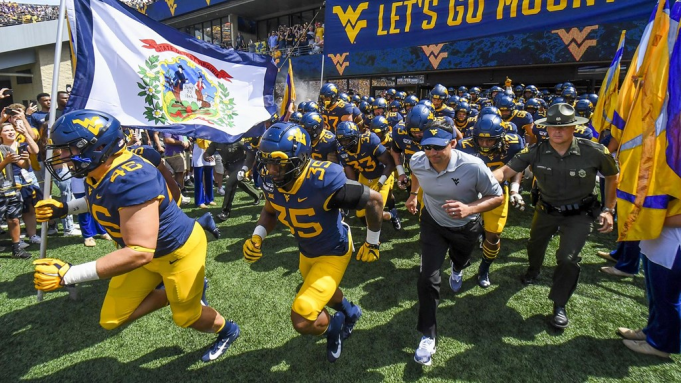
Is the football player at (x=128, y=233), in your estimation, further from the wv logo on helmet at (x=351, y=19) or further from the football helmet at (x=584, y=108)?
the wv logo on helmet at (x=351, y=19)

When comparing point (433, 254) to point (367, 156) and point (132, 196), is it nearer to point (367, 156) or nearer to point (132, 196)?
point (132, 196)

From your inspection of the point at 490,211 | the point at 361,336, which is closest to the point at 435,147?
the point at 490,211

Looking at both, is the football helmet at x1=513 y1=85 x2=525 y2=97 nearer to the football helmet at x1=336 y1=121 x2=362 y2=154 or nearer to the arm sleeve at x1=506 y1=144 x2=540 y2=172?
the football helmet at x1=336 y1=121 x2=362 y2=154

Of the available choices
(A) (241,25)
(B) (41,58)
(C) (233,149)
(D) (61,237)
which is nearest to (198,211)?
(C) (233,149)

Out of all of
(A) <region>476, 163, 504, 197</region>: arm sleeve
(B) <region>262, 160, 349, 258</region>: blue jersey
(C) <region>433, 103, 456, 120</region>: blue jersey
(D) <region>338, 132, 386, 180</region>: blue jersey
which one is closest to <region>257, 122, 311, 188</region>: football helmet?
(B) <region>262, 160, 349, 258</region>: blue jersey

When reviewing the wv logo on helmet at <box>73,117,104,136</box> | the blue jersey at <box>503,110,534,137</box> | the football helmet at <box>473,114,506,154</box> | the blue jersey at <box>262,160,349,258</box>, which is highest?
the blue jersey at <box>503,110,534,137</box>

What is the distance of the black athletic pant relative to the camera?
3326mm

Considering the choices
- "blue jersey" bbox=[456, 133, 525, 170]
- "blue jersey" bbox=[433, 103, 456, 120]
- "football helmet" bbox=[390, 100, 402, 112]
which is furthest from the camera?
"football helmet" bbox=[390, 100, 402, 112]

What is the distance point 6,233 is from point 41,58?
2121cm

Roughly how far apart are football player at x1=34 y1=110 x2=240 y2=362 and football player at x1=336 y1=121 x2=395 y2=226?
3046mm

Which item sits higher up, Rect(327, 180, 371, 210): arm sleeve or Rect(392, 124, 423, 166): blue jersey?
Rect(392, 124, 423, 166): blue jersey

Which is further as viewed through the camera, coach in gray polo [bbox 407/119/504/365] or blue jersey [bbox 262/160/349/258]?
coach in gray polo [bbox 407/119/504/365]

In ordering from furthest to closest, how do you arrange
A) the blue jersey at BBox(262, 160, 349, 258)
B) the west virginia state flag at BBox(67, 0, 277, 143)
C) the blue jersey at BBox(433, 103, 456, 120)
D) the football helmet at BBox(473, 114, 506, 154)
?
1. the blue jersey at BBox(433, 103, 456, 120)
2. the football helmet at BBox(473, 114, 506, 154)
3. the west virginia state flag at BBox(67, 0, 277, 143)
4. the blue jersey at BBox(262, 160, 349, 258)

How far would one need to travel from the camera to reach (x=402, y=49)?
16578 millimetres
